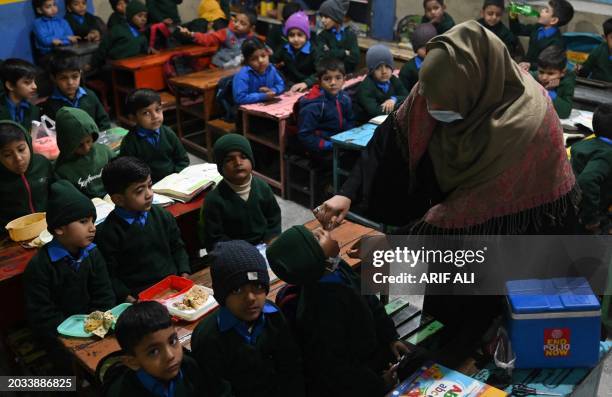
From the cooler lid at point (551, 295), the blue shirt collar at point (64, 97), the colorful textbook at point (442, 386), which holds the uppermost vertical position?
the cooler lid at point (551, 295)

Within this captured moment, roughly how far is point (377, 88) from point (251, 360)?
11.9ft

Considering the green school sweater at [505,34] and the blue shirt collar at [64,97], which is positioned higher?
the green school sweater at [505,34]

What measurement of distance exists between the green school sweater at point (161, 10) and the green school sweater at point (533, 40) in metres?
4.21

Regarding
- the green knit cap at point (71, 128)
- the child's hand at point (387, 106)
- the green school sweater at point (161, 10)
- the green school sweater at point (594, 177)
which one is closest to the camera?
the green school sweater at point (594, 177)

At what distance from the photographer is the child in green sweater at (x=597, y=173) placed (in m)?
3.85

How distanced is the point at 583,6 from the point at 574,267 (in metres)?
5.48

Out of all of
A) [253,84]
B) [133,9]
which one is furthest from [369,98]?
[133,9]

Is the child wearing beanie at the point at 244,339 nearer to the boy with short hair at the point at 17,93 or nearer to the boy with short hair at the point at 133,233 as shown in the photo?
the boy with short hair at the point at 133,233

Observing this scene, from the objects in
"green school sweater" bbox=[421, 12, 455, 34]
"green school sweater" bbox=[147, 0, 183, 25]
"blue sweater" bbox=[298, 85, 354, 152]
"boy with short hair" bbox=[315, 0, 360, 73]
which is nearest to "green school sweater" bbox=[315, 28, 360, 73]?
"boy with short hair" bbox=[315, 0, 360, 73]

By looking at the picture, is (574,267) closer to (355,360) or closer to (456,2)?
(355,360)

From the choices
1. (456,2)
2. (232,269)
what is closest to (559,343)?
(232,269)

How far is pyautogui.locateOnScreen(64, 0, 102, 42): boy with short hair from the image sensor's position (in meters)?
7.82

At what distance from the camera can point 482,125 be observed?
2439mm

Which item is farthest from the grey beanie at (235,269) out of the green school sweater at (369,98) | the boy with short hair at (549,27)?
Answer: the boy with short hair at (549,27)
